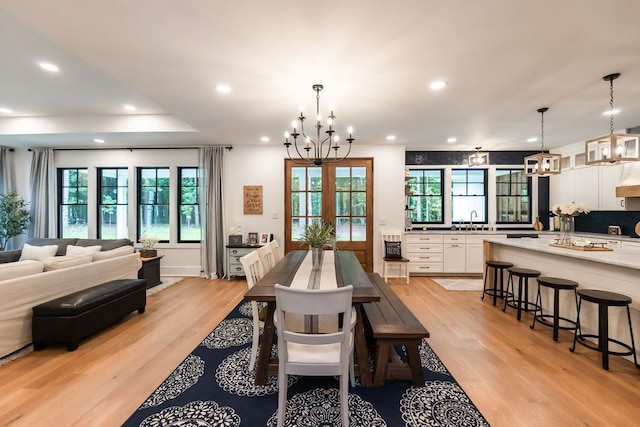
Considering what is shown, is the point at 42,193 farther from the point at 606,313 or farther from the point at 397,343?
the point at 606,313

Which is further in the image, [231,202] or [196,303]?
[231,202]

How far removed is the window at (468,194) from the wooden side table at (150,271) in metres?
6.16

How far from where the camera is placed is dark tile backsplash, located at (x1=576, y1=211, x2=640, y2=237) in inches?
191

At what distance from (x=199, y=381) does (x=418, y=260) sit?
4694mm

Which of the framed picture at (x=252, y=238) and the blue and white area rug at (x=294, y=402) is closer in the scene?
the blue and white area rug at (x=294, y=402)

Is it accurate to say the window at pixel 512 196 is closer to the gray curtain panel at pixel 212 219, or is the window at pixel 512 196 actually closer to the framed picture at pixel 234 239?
the framed picture at pixel 234 239

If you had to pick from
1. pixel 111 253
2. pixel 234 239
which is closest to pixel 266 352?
pixel 111 253

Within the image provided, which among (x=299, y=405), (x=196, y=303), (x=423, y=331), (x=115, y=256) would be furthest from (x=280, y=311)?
(x=115, y=256)

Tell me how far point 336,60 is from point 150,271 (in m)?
4.68

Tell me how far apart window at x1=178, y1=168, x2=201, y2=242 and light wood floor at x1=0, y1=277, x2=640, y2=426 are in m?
2.58

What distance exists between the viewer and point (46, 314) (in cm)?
269

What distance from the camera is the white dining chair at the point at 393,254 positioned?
5.35m

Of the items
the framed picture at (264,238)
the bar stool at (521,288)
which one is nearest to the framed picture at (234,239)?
the framed picture at (264,238)

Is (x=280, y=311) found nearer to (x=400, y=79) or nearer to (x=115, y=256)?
(x=400, y=79)
